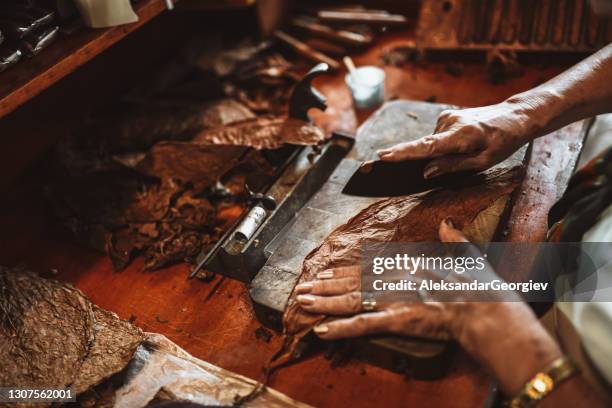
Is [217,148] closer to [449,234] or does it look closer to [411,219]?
[411,219]

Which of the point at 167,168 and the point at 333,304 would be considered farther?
the point at 167,168

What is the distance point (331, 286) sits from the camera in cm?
125

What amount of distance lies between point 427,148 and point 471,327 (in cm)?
48

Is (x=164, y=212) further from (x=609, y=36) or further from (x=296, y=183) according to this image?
(x=609, y=36)

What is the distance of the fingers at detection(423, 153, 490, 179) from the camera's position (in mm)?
1355

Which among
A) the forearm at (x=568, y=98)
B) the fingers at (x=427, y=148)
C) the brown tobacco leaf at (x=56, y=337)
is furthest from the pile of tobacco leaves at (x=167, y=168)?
the forearm at (x=568, y=98)

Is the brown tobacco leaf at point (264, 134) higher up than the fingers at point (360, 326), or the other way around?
the brown tobacco leaf at point (264, 134)

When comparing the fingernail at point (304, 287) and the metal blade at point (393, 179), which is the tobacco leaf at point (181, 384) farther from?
the metal blade at point (393, 179)

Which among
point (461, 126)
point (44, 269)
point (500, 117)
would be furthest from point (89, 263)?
point (500, 117)

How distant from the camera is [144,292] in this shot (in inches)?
62.0

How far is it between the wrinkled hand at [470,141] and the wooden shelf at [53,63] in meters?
0.96

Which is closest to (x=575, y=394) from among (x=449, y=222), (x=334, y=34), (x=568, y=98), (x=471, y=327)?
(x=471, y=327)

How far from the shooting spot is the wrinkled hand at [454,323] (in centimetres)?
101

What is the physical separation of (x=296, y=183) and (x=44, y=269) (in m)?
0.94
